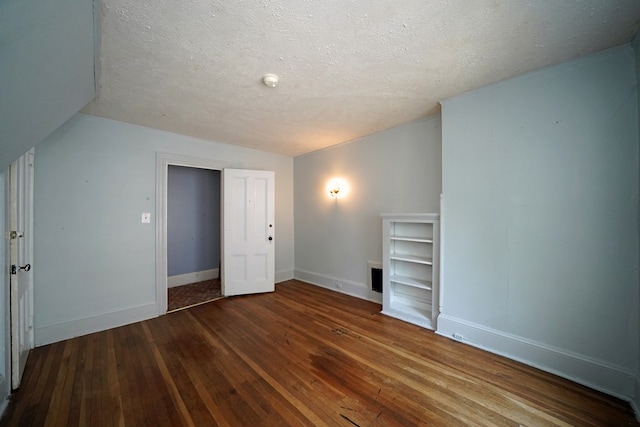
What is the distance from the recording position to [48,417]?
1536mm

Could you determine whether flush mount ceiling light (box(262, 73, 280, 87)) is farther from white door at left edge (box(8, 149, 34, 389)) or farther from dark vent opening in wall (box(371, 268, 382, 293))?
dark vent opening in wall (box(371, 268, 382, 293))

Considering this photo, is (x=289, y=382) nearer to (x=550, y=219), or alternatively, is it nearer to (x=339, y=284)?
(x=339, y=284)

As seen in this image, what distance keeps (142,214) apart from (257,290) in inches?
79.8

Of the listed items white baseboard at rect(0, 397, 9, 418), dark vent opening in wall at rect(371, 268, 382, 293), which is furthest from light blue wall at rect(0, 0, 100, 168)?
dark vent opening in wall at rect(371, 268, 382, 293)

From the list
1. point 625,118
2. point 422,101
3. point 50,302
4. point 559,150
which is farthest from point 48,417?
point 625,118

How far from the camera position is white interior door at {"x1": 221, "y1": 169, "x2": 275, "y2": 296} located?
3.76 meters

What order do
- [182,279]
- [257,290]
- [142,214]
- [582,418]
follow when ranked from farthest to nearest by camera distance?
[182,279], [257,290], [142,214], [582,418]

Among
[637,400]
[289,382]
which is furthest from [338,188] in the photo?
[637,400]

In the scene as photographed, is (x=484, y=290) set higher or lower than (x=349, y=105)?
lower

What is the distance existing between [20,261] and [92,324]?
3.23 ft

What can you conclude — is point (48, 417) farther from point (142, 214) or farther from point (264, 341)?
point (142, 214)

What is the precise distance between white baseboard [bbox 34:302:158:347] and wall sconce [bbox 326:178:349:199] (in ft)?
10.1

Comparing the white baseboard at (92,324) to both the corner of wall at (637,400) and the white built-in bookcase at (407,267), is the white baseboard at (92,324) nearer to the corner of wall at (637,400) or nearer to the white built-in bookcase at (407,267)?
the white built-in bookcase at (407,267)

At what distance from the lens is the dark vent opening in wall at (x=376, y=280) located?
350 cm
